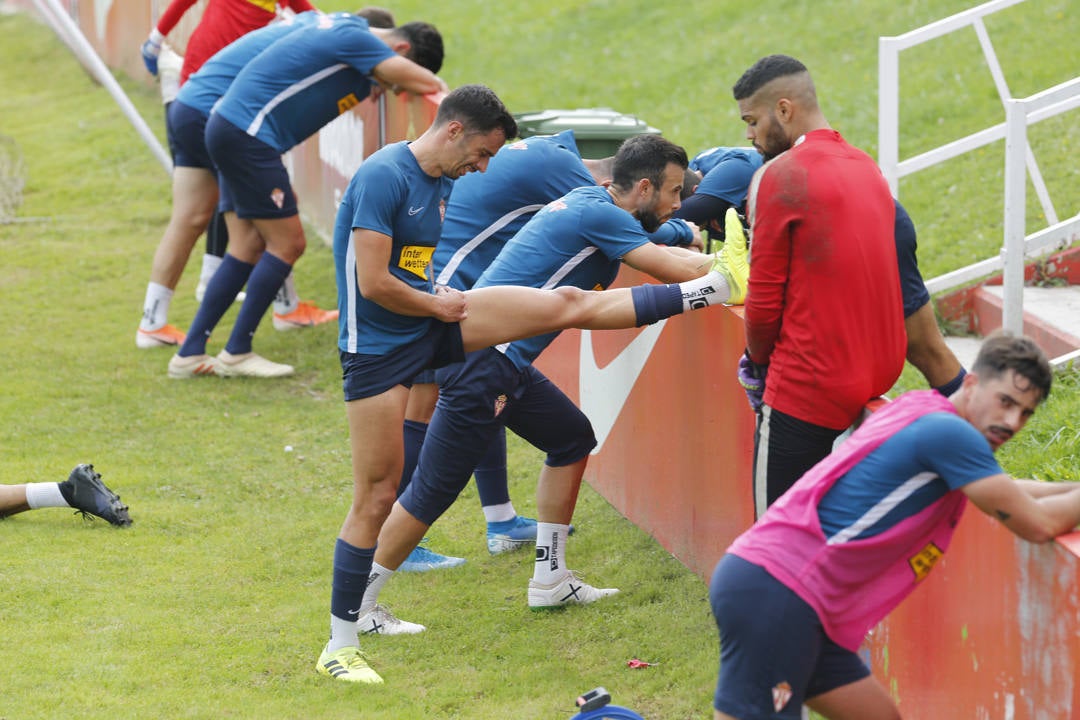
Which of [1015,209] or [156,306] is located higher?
[1015,209]

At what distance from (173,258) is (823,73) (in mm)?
6871

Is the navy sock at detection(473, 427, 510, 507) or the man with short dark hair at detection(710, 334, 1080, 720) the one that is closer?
the man with short dark hair at detection(710, 334, 1080, 720)

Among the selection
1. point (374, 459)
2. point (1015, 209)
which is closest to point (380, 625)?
point (374, 459)

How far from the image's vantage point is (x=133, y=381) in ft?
28.2

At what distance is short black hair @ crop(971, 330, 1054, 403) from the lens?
10.2 feet

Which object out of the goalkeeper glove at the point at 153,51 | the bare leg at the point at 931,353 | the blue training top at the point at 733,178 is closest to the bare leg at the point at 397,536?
the blue training top at the point at 733,178

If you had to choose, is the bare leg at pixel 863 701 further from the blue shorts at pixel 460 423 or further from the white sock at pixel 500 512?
the white sock at pixel 500 512

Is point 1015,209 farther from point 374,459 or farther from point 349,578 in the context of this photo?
point 349,578

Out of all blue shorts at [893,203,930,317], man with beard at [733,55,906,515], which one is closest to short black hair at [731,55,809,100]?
man with beard at [733,55,906,515]

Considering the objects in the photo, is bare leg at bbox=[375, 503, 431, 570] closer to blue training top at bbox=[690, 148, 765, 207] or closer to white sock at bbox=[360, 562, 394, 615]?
white sock at bbox=[360, 562, 394, 615]

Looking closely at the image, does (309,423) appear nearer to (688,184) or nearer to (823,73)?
(688,184)

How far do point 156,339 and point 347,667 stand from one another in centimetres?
494

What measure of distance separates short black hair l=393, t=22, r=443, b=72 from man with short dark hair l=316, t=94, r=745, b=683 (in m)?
3.64

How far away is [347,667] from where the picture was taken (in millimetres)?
4781
